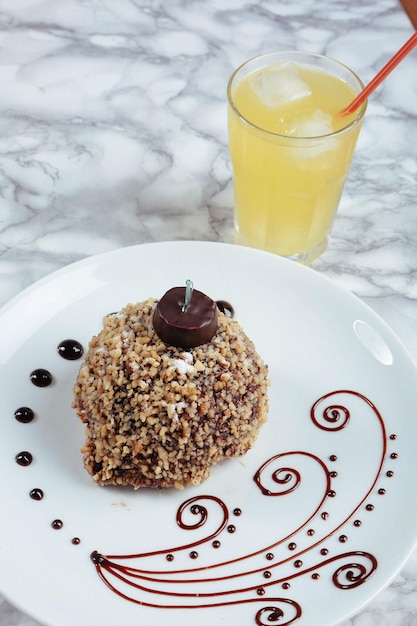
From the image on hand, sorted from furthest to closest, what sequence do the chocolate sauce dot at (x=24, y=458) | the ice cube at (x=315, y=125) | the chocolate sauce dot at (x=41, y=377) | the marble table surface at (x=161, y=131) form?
the marble table surface at (x=161, y=131)
the ice cube at (x=315, y=125)
the chocolate sauce dot at (x=41, y=377)
the chocolate sauce dot at (x=24, y=458)

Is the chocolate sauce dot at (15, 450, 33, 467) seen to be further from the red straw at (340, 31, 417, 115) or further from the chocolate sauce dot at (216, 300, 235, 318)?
the red straw at (340, 31, 417, 115)

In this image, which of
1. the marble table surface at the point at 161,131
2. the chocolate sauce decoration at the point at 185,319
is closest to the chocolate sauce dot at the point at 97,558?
the chocolate sauce decoration at the point at 185,319

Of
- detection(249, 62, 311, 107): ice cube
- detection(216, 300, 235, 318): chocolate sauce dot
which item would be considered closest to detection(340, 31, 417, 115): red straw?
detection(249, 62, 311, 107): ice cube

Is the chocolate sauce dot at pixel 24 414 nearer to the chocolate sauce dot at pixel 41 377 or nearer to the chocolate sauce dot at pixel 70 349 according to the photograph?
the chocolate sauce dot at pixel 41 377

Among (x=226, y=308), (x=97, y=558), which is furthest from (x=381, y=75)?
(x=97, y=558)

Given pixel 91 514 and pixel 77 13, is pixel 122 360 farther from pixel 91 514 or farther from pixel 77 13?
pixel 77 13

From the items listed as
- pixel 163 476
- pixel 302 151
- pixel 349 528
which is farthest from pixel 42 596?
pixel 302 151

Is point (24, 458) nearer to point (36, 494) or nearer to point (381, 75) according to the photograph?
point (36, 494)
